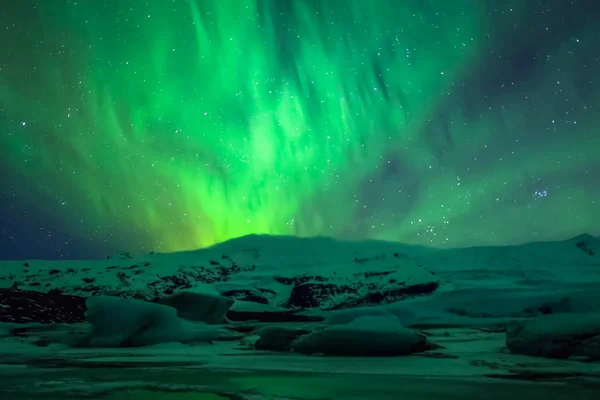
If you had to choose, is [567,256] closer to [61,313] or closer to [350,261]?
[350,261]

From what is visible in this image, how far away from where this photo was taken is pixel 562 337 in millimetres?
12641

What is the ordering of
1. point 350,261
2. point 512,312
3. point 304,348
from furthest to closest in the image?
point 350,261 < point 512,312 < point 304,348

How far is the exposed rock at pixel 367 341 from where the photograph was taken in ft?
46.7

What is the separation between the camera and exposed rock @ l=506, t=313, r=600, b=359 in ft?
40.6

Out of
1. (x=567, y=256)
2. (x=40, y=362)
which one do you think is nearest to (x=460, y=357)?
(x=40, y=362)

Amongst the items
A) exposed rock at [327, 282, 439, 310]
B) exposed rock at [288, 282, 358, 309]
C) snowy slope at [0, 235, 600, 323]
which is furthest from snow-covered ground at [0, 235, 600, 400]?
exposed rock at [288, 282, 358, 309]

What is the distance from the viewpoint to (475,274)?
9962 centimetres

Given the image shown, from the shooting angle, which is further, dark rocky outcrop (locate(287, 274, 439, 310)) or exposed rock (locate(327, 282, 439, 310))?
dark rocky outcrop (locate(287, 274, 439, 310))

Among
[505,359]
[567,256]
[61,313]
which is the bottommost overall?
[505,359]

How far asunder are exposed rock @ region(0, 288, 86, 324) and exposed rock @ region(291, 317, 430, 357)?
29.8 meters

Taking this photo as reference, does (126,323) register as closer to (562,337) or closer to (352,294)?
(562,337)

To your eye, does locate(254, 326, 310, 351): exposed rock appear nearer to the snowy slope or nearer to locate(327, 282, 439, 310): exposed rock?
the snowy slope

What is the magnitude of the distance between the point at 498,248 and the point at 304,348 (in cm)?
11919

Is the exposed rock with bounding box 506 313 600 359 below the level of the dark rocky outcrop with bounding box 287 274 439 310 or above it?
below
